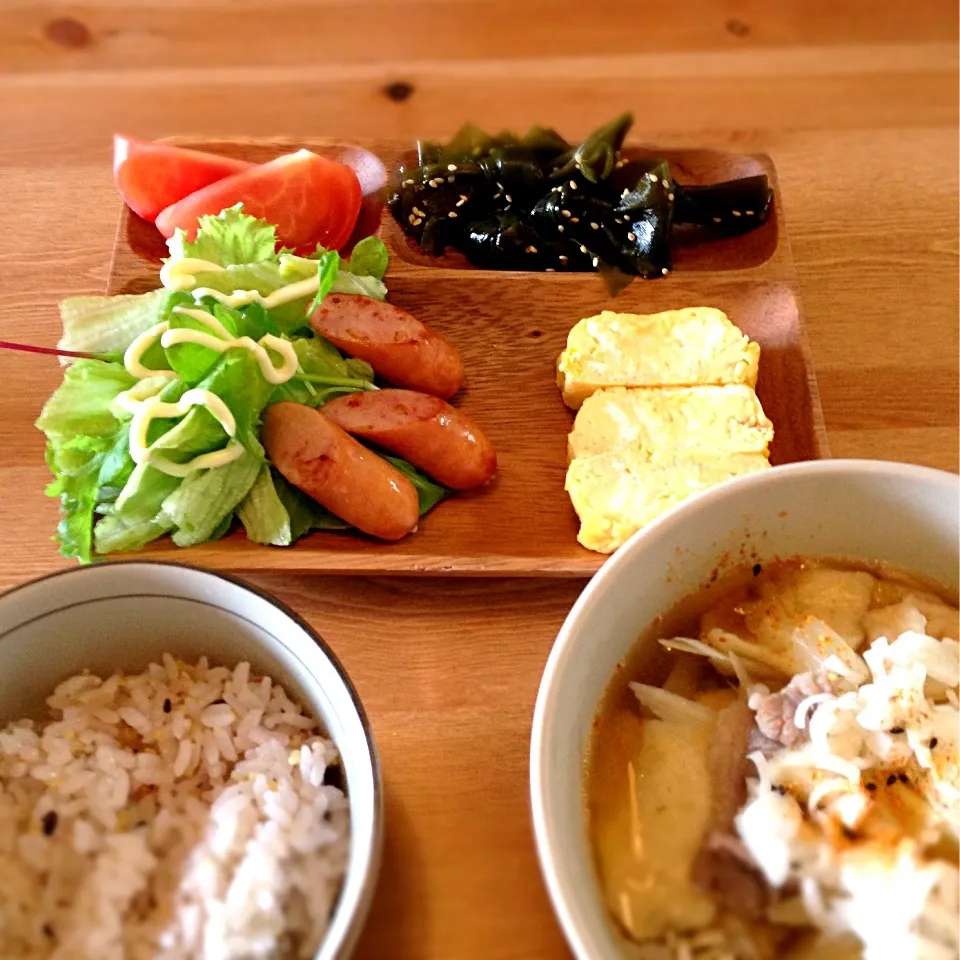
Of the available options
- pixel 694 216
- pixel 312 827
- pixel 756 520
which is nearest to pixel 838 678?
pixel 756 520

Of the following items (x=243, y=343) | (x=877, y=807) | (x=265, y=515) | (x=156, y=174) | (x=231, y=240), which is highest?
(x=156, y=174)

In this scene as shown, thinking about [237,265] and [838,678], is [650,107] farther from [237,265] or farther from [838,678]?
[838,678]

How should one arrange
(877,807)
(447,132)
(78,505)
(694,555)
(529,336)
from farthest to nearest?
1. (447,132)
2. (529,336)
3. (78,505)
4. (694,555)
5. (877,807)

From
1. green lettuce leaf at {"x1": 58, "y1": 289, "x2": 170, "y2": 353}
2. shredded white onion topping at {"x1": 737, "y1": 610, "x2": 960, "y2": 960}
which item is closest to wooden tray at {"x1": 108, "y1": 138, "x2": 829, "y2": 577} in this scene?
green lettuce leaf at {"x1": 58, "y1": 289, "x2": 170, "y2": 353}

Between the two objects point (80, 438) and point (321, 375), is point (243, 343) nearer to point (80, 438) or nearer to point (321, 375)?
point (321, 375)

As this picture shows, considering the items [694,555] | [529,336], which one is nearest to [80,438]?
[529,336]

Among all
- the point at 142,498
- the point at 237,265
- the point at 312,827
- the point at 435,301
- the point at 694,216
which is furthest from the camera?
the point at 694,216

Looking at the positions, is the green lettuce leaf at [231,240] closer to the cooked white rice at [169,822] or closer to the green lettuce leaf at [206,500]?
the green lettuce leaf at [206,500]
